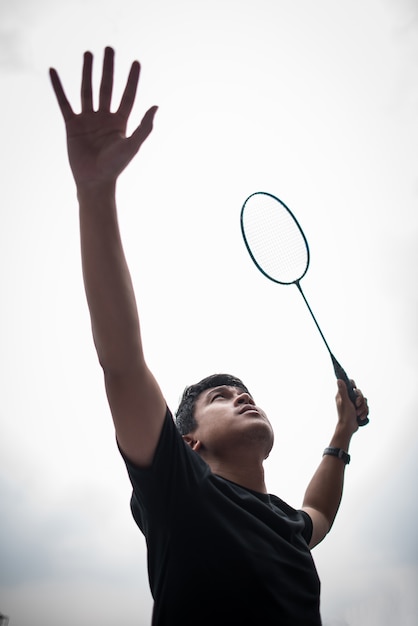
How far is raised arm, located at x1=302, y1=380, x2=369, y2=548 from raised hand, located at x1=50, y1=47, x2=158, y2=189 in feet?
→ 8.84

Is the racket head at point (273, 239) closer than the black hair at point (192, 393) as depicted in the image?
No

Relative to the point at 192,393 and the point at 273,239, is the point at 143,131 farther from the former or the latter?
the point at 273,239

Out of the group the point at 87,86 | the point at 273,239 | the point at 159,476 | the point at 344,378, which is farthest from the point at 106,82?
the point at 344,378

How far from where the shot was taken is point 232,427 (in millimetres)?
2898

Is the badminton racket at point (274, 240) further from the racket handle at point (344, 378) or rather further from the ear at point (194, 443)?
the ear at point (194, 443)

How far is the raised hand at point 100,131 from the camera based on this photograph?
2008mm

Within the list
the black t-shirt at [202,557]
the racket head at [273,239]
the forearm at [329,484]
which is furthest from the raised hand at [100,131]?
the forearm at [329,484]

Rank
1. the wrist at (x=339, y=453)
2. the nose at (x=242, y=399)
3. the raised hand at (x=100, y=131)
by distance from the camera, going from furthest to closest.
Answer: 1. the wrist at (x=339, y=453)
2. the nose at (x=242, y=399)
3. the raised hand at (x=100, y=131)

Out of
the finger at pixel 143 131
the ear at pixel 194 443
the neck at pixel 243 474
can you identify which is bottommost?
the neck at pixel 243 474

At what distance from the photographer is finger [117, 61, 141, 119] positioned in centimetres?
Result: 215

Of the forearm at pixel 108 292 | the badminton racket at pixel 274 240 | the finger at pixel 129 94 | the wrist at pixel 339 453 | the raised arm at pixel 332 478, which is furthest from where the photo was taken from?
the badminton racket at pixel 274 240

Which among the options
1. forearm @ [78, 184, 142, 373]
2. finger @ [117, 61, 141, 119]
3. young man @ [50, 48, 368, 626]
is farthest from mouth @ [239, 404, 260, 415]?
finger @ [117, 61, 141, 119]

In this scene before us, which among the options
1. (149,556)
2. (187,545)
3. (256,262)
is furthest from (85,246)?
(256,262)

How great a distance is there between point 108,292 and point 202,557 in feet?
4.25
